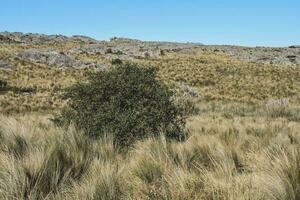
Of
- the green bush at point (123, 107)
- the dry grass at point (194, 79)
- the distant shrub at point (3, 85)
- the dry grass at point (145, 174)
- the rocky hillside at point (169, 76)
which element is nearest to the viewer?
the dry grass at point (145, 174)

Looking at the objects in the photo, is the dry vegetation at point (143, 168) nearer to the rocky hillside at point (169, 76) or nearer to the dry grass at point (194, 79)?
the dry grass at point (194, 79)

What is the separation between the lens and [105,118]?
440 inches

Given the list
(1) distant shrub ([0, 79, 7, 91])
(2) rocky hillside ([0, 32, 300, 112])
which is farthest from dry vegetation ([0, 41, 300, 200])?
(1) distant shrub ([0, 79, 7, 91])

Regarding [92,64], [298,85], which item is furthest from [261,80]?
[92,64]

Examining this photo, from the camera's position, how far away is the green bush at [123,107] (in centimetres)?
1105

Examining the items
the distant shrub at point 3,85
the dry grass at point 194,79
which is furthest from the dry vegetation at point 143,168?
the distant shrub at point 3,85

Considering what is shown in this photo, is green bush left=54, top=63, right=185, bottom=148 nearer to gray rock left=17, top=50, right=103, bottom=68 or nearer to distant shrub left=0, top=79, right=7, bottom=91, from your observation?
distant shrub left=0, top=79, right=7, bottom=91

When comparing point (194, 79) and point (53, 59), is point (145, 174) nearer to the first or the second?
point (194, 79)

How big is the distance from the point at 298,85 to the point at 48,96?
99.3 ft

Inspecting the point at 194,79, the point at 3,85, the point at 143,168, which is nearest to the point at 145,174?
the point at 143,168

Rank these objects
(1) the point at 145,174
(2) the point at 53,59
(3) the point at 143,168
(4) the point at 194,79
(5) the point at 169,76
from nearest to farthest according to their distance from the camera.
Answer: (1) the point at 145,174, (3) the point at 143,168, (4) the point at 194,79, (5) the point at 169,76, (2) the point at 53,59

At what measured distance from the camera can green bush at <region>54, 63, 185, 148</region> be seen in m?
11.0

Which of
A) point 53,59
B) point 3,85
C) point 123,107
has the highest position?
point 123,107

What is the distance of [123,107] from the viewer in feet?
40.6
